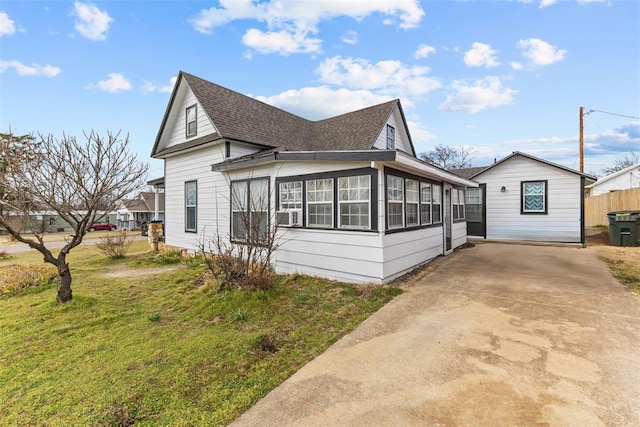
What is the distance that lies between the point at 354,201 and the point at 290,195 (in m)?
1.94

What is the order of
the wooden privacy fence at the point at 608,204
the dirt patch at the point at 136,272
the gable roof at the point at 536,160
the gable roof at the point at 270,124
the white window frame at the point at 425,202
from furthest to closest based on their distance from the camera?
the wooden privacy fence at the point at 608,204 < the gable roof at the point at 536,160 < the gable roof at the point at 270,124 < the dirt patch at the point at 136,272 < the white window frame at the point at 425,202

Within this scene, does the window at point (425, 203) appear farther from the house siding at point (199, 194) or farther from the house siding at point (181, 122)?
the house siding at point (181, 122)

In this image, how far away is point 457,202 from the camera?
11523mm

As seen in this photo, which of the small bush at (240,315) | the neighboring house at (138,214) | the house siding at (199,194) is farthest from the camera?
the neighboring house at (138,214)

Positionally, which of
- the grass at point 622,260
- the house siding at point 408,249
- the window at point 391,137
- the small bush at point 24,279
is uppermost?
the window at point 391,137

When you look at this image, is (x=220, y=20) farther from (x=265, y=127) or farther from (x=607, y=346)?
(x=607, y=346)

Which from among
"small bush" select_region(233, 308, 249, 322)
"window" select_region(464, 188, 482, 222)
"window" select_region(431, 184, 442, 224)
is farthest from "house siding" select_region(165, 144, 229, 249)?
"window" select_region(464, 188, 482, 222)

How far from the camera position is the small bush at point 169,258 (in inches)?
407

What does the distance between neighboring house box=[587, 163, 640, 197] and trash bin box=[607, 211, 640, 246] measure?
12.5m

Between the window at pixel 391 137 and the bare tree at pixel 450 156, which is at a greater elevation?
the bare tree at pixel 450 156

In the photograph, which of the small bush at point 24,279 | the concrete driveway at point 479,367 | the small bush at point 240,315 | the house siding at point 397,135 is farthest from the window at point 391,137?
the small bush at point 24,279

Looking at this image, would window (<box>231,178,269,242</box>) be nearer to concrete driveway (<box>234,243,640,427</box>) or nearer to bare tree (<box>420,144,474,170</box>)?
concrete driveway (<box>234,243,640,427</box>)

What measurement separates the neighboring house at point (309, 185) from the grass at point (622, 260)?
409cm

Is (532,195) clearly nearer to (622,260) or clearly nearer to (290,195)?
(622,260)
